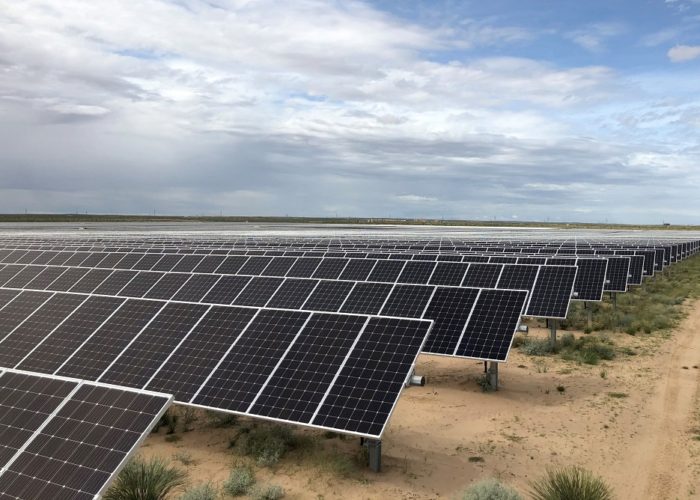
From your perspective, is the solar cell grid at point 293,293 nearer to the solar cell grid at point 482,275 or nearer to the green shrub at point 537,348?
the solar cell grid at point 482,275

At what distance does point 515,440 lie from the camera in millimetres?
12320

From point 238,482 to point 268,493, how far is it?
0.68 m

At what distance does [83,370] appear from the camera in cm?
1202

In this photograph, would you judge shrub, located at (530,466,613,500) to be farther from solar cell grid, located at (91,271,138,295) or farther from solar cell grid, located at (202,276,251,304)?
solar cell grid, located at (91,271,138,295)

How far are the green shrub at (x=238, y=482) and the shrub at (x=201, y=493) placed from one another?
0.23m

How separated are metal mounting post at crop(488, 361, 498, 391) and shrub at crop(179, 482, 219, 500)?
8.96 meters

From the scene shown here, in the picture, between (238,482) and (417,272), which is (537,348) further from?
(238,482)

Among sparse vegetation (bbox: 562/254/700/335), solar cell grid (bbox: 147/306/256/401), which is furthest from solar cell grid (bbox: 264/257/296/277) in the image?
sparse vegetation (bbox: 562/254/700/335)

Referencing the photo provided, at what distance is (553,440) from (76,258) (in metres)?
28.0

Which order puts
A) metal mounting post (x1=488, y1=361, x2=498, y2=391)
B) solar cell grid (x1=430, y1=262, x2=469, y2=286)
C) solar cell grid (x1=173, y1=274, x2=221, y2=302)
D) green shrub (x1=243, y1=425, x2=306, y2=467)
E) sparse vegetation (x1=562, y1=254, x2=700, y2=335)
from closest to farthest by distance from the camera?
1. green shrub (x1=243, y1=425, x2=306, y2=467)
2. metal mounting post (x1=488, y1=361, x2=498, y2=391)
3. solar cell grid (x1=173, y1=274, x2=221, y2=302)
4. solar cell grid (x1=430, y1=262, x2=469, y2=286)
5. sparse vegetation (x1=562, y1=254, x2=700, y2=335)

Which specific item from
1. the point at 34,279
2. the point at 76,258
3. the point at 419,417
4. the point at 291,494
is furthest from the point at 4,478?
the point at 76,258

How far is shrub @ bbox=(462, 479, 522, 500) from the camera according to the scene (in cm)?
884

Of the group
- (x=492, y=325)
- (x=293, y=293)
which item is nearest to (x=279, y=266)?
(x=293, y=293)

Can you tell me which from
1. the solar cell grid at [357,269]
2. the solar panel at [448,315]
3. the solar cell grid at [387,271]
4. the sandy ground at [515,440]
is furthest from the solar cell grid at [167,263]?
the solar panel at [448,315]
